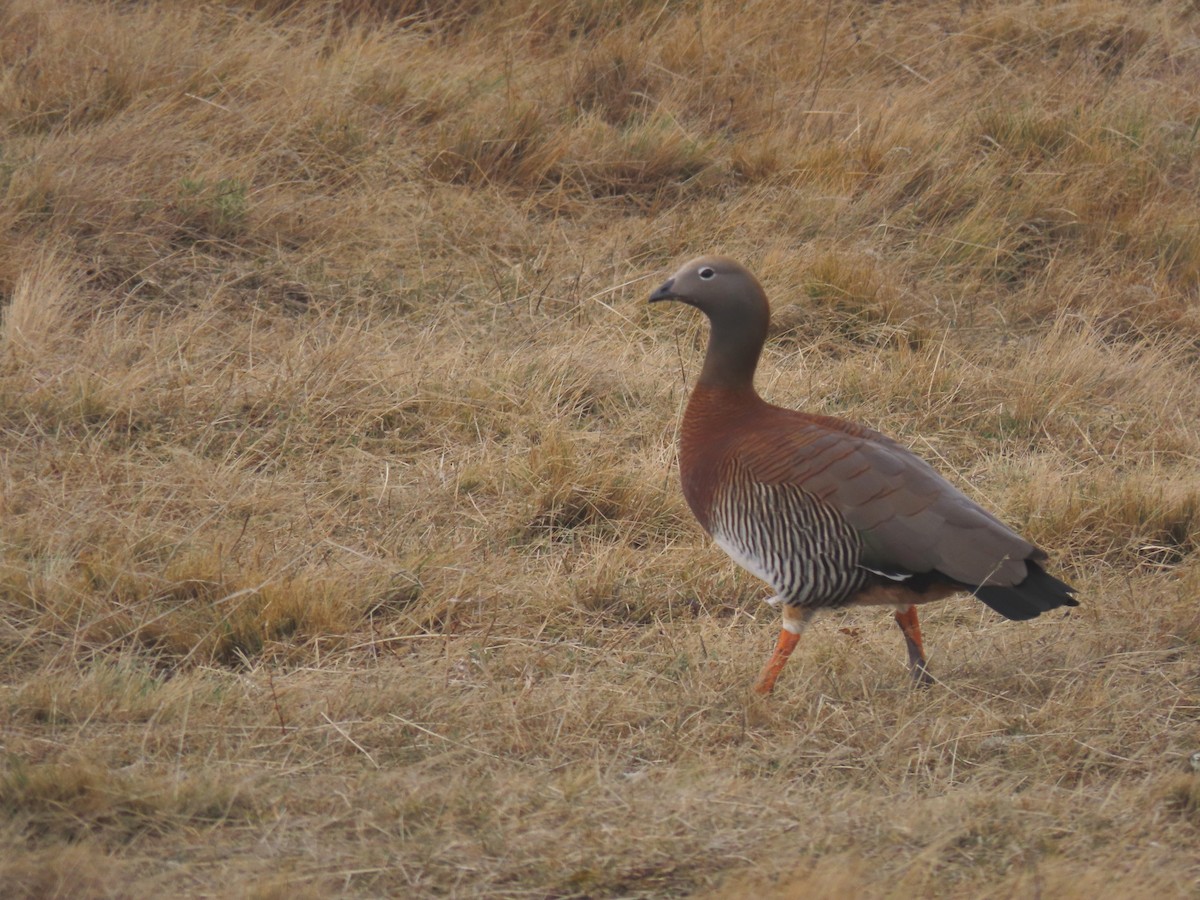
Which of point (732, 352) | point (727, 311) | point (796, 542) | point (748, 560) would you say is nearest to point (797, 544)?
point (796, 542)

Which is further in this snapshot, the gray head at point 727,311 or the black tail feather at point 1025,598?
the gray head at point 727,311

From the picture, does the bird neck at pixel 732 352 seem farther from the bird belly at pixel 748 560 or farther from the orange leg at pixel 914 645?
the orange leg at pixel 914 645

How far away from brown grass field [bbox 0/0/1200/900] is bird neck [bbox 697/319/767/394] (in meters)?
0.72

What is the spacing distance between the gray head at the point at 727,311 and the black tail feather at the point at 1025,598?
0.89 metres

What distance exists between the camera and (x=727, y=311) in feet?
13.6

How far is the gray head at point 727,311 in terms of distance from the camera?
4125mm

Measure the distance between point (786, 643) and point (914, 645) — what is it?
14.2 inches

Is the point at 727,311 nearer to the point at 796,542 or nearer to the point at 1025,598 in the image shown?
the point at 796,542

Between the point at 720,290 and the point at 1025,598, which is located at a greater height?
the point at 720,290

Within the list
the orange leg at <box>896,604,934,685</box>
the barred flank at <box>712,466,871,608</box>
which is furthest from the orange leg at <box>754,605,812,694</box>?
the orange leg at <box>896,604,934,685</box>

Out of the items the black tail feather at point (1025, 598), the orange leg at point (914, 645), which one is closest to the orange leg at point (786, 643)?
the orange leg at point (914, 645)

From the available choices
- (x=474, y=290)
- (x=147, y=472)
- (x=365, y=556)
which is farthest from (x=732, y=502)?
(x=474, y=290)

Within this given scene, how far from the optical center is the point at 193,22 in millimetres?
7137

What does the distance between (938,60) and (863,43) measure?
401 millimetres
